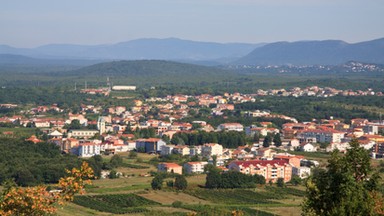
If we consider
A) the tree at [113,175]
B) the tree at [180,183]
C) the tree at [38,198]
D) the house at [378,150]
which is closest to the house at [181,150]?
the tree at [113,175]

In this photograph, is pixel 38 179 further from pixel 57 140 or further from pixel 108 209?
pixel 57 140

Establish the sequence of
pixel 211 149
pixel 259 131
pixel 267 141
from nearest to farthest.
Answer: pixel 211 149, pixel 267 141, pixel 259 131

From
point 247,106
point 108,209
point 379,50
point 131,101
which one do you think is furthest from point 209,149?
point 379,50

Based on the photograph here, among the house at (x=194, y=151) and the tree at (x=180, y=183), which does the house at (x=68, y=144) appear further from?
the tree at (x=180, y=183)

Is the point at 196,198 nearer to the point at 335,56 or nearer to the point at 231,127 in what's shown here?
the point at 231,127

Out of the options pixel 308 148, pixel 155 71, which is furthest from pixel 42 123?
pixel 155 71

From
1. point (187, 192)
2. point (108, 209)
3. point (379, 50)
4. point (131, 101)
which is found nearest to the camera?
point (108, 209)

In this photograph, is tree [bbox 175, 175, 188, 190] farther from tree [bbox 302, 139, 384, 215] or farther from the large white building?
tree [bbox 302, 139, 384, 215]
